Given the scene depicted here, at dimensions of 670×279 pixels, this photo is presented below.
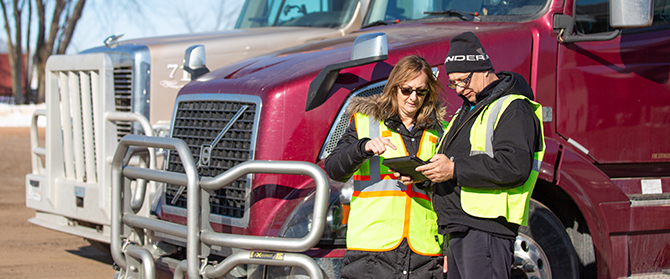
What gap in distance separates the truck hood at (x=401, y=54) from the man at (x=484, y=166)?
2.83 feet

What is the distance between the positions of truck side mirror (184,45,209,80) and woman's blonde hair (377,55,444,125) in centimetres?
202

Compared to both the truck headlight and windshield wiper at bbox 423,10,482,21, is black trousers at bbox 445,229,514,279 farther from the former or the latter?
windshield wiper at bbox 423,10,482,21

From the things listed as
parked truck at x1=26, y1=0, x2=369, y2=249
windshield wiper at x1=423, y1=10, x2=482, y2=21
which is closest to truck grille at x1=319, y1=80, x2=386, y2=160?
windshield wiper at x1=423, y1=10, x2=482, y2=21

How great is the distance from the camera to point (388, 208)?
2961mm

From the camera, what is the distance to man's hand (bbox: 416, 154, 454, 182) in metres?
2.66

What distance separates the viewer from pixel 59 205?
5.73 meters

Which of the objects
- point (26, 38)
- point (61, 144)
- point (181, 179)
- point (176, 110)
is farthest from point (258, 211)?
point (26, 38)

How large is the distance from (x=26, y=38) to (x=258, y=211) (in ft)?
103

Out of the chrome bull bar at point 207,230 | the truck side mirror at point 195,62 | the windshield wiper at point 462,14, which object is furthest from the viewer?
the truck side mirror at point 195,62

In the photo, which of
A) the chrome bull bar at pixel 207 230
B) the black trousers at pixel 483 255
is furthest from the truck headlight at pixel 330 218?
the black trousers at pixel 483 255

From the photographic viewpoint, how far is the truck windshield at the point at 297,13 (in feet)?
21.2

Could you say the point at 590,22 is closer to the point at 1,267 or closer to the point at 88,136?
the point at 88,136

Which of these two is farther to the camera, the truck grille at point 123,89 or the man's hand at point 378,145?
the truck grille at point 123,89

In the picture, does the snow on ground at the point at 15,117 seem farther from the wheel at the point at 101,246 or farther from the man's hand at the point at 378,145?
the man's hand at the point at 378,145
